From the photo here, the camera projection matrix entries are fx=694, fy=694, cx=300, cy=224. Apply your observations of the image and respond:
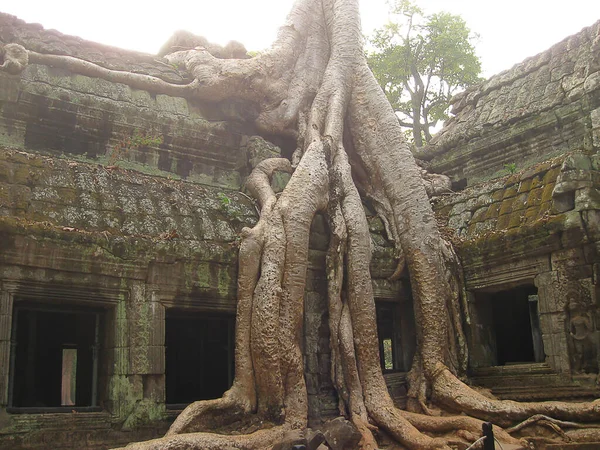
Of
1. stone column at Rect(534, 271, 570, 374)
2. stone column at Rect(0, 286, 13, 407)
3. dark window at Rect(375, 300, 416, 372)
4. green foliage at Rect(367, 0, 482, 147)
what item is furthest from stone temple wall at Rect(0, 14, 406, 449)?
green foliage at Rect(367, 0, 482, 147)

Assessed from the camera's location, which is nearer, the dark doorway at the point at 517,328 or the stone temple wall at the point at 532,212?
the stone temple wall at the point at 532,212

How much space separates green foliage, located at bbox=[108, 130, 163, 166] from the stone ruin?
0.02 metres

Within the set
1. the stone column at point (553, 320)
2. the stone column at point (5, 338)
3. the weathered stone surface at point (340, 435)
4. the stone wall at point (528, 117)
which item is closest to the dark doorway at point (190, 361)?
the weathered stone surface at point (340, 435)

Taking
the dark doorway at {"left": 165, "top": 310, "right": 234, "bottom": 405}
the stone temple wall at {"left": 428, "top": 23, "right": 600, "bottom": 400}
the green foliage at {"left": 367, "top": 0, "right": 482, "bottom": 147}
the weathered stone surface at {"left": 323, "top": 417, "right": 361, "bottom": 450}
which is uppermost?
the green foliage at {"left": 367, "top": 0, "right": 482, "bottom": 147}

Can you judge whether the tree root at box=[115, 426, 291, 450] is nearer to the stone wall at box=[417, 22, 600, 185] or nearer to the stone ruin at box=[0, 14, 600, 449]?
the stone ruin at box=[0, 14, 600, 449]

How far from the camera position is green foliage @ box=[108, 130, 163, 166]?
23.0 feet

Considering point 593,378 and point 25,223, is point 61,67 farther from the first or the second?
point 593,378

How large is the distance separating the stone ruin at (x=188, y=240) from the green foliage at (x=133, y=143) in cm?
2

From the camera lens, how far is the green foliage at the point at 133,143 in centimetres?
701

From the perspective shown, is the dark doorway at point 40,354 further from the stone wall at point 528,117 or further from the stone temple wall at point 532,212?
the stone wall at point 528,117

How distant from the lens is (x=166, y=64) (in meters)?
8.02

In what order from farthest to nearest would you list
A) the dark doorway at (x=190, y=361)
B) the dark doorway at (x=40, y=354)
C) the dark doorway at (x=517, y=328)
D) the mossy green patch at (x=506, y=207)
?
the dark doorway at (x=517, y=328) → the dark doorway at (x=40, y=354) → the dark doorway at (x=190, y=361) → the mossy green patch at (x=506, y=207)

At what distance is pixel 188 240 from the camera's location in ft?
19.9

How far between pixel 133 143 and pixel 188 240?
1.59 meters
